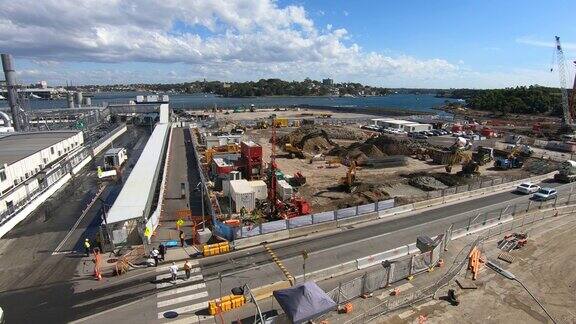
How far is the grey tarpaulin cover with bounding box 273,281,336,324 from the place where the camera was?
15.5 meters

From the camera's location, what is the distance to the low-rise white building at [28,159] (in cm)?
3303

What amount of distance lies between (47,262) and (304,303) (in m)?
19.0

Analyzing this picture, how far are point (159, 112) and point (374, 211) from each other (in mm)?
83986

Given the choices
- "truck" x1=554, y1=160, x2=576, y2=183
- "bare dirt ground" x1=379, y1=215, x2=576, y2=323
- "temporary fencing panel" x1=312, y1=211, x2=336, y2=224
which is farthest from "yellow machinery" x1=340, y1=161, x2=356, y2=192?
"truck" x1=554, y1=160, x2=576, y2=183

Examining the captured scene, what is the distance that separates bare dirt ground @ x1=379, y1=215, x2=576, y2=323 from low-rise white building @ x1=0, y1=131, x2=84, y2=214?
115 ft

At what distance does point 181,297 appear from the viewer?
20.0m

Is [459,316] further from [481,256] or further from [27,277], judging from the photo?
[27,277]

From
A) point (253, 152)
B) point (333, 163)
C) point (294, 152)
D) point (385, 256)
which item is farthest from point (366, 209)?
point (294, 152)

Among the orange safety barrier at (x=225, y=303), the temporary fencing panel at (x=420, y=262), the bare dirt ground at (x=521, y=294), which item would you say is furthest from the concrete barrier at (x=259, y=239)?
the bare dirt ground at (x=521, y=294)

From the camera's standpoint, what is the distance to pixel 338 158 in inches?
2277

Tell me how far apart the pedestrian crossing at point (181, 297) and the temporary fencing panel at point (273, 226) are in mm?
6105

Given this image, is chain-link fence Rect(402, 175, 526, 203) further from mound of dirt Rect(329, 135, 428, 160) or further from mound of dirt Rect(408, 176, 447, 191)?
mound of dirt Rect(329, 135, 428, 160)

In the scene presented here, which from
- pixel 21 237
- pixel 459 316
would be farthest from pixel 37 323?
pixel 459 316

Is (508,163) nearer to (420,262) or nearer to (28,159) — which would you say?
(420,262)
